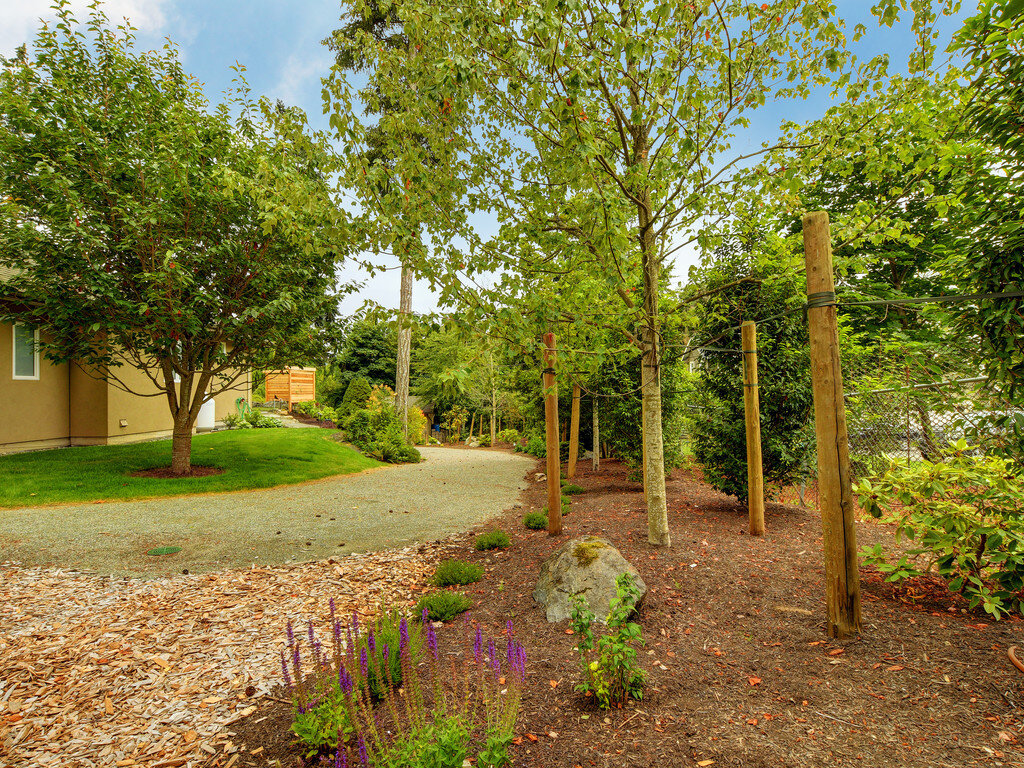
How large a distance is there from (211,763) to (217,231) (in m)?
9.02

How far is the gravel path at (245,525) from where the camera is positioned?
518 centimetres

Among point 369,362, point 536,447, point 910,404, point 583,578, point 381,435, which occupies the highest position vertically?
point 369,362

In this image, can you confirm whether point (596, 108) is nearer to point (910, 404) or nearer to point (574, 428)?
point (910, 404)

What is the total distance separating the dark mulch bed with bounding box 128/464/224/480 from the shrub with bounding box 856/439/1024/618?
11.0m

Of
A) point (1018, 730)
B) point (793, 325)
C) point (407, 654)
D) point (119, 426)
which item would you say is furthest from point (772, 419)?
point (119, 426)

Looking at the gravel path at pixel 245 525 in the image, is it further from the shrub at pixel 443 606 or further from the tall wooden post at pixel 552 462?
the shrub at pixel 443 606

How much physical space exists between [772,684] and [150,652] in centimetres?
393

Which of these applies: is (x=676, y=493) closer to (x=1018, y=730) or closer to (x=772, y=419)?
(x=772, y=419)

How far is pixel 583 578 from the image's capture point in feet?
11.3

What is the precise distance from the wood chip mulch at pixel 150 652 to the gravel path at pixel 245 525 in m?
0.45

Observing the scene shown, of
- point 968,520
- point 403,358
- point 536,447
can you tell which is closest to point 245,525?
point 968,520

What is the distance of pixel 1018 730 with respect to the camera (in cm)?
185

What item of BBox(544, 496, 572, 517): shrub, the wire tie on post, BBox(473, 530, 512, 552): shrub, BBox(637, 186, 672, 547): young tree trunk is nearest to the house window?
BBox(473, 530, 512, 552): shrub

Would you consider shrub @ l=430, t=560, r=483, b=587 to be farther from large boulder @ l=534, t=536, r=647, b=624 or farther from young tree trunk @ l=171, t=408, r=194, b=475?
young tree trunk @ l=171, t=408, r=194, b=475
